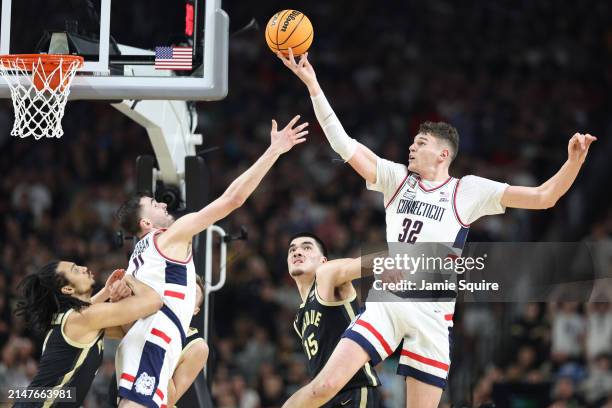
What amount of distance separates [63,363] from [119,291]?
62 cm

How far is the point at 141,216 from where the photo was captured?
7.46 meters

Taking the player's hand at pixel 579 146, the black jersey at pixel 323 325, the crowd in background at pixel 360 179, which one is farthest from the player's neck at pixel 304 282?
the crowd in background at pixel 360 179

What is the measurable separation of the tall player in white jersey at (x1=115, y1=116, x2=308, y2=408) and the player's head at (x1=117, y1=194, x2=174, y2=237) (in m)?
0.17

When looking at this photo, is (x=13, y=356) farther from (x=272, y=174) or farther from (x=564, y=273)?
(x=564, y=273)

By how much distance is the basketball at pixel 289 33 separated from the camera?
7.15m

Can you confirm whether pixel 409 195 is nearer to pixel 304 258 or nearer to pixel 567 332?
pixel 304 258

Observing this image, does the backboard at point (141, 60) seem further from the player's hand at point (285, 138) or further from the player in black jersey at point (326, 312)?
the player in black jersey at point (326, 312)

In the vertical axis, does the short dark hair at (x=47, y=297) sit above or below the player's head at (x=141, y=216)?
below

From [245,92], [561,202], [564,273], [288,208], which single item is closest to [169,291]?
[564,273]

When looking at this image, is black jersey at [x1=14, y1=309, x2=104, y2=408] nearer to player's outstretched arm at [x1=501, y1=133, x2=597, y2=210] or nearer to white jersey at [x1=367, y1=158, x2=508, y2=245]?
white jersey at [x1=367, y1=158, x2=508, y2=245]

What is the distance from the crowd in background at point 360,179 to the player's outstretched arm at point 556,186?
148 inches

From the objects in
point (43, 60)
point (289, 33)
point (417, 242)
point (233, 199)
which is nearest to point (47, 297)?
point (233, 199)

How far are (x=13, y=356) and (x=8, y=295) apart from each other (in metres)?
1.30

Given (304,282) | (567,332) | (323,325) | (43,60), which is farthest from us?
(567,332)
